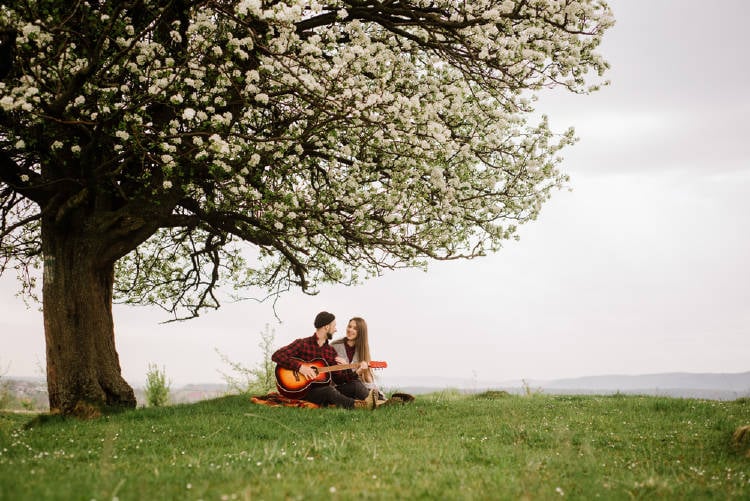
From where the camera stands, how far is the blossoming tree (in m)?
11.2

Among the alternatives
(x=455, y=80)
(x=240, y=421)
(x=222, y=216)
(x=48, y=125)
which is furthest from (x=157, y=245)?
(x=455, y=80)

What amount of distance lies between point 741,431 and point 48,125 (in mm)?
14004

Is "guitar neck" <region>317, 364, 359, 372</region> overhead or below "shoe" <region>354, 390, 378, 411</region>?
overhead

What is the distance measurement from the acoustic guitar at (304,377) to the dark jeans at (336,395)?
0.16 m

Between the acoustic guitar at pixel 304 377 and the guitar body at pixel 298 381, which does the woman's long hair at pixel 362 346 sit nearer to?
the acoustic guitar at pixel 304 377

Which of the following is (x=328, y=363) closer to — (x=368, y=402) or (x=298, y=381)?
(x=298, y=381)

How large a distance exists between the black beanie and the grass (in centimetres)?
228

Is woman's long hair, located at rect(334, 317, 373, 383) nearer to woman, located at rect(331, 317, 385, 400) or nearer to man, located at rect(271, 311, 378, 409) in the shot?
woman, located at rect(331, 317, 385, 400)

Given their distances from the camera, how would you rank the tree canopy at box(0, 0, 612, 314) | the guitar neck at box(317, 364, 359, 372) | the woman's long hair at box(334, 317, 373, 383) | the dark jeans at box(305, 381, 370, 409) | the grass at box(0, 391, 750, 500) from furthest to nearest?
the woman's long hair at box(334, 317, 373, 383)
the guitar neck at box(317, 364, 359, 372)
the dark jeans at box(305, 381, 370, 409)
the tree canopy at box(0, 0, 612, 314)
the grass at box(0, 391, 750, 500)

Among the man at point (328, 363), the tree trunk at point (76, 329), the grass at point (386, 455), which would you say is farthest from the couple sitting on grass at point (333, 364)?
the tree trunk at point (76, 329)

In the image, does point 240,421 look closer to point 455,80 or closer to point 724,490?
point 724,490

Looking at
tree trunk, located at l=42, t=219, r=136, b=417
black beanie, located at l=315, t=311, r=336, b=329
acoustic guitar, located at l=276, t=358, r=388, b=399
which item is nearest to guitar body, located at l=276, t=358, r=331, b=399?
acoustic guitar, located at l=276, t=358, r=388, b=399

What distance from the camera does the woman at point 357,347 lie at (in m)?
14.5

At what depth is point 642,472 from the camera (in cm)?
759
